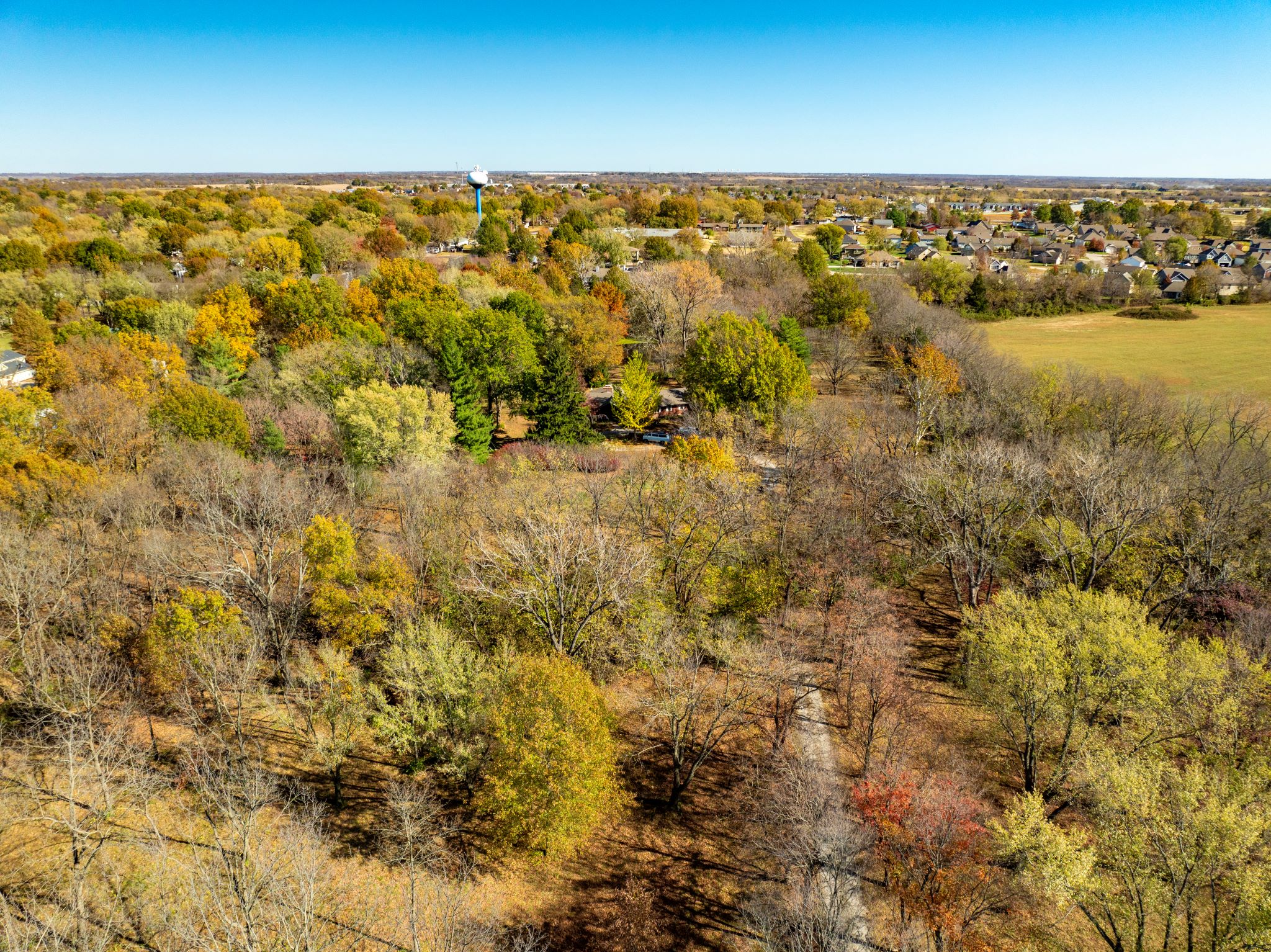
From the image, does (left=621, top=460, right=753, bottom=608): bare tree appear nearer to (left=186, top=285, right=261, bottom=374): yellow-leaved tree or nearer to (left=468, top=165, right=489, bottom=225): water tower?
(left=186, top=285, right=261, bottom=374): yellow-leaved tree

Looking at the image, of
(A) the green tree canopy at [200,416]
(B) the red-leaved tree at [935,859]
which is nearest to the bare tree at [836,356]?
(B) the red-leaved tree at [935,859]

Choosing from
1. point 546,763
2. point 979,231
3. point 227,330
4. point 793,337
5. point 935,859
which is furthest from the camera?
point 979,231

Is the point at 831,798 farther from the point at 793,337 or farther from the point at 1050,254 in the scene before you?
the point at 1050,254

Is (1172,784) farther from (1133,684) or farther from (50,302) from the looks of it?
(50,302)

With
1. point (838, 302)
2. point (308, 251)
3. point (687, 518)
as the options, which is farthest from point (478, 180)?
point (687, 518)

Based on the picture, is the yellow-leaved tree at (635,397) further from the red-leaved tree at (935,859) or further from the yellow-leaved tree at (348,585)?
the red-leaved tree at (935,859)

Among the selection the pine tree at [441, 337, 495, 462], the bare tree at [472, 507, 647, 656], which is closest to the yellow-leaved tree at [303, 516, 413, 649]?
the bare tree at [472, 507, 647, 656]
